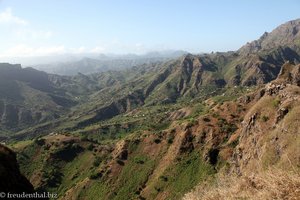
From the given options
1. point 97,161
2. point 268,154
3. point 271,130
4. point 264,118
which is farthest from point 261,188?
point 97,161

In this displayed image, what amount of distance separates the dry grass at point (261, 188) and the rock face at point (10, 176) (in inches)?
1290

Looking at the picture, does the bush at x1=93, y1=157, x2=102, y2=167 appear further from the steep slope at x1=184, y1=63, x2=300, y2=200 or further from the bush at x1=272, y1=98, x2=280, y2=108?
the bush at x1=272, y1=98, x2=280, y2=108

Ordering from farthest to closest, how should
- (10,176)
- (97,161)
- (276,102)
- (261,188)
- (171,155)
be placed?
(97,161)
(171,155)
(276,102)
(10,176)
(261,188)

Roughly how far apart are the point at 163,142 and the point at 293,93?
4744cm

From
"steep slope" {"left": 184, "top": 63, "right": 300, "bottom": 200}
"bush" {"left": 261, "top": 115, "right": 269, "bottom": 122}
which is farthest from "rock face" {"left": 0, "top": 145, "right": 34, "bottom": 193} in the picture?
"bush" {"left": 261, "top": 115, "right": 269, "bottom": 122}

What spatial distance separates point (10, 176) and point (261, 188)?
40666mm

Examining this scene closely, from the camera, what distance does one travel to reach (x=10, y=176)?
4712 cm

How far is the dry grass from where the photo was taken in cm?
1145

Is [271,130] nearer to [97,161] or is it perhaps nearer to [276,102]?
[276,102]

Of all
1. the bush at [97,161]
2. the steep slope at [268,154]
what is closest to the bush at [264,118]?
the steep slope at [268,154]

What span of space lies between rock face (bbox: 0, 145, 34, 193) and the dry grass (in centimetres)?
3277

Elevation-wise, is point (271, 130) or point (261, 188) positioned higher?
point (261, 188)

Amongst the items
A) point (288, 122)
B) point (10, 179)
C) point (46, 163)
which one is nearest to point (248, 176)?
point (10, 179)

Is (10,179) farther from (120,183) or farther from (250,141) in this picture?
(120,183)
